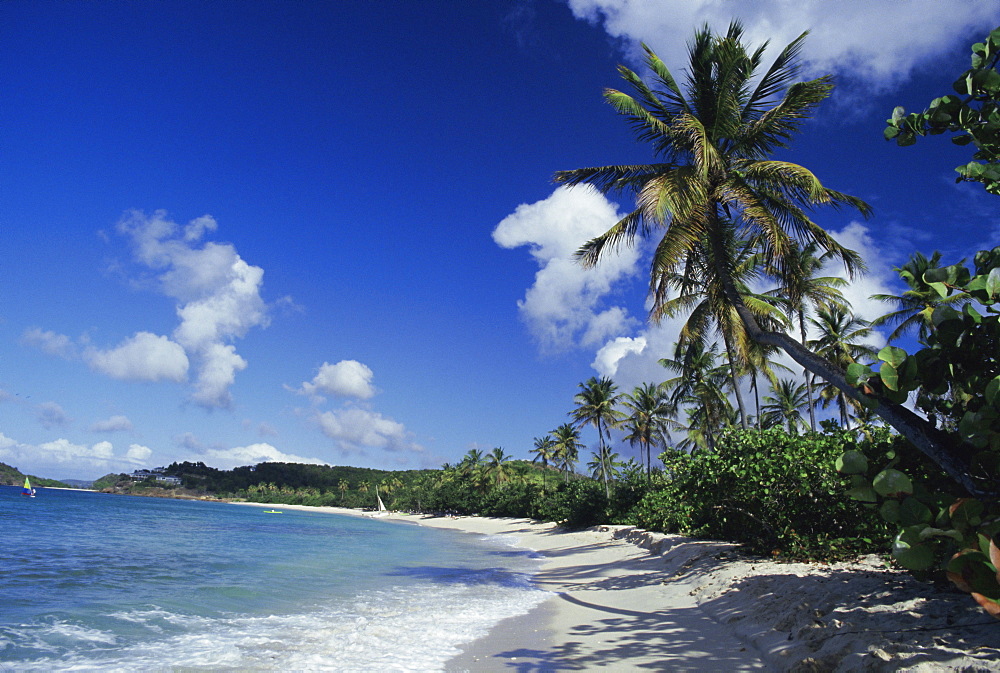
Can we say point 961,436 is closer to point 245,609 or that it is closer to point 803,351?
point 803,351

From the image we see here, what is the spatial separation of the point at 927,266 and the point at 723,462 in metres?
7.98

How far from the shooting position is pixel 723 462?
1052 centimetres

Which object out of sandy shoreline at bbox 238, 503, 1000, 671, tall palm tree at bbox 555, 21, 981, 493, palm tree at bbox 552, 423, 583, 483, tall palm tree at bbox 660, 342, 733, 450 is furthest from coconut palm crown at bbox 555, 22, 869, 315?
palm tree at bbox 552, 423, 583, 483

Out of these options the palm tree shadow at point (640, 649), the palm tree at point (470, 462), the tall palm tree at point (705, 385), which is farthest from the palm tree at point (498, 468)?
the palm tree shadow at point (640, 649)

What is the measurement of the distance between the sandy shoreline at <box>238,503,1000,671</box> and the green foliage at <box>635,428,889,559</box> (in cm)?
75

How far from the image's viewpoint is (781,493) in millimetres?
9523

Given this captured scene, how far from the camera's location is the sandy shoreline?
412 cm

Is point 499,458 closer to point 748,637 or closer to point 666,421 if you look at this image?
point 666,421

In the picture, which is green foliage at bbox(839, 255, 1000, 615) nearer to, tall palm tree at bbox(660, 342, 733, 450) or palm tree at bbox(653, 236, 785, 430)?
palm tree at bbox(653, 236, 785, 430)

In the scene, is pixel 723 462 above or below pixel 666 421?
below

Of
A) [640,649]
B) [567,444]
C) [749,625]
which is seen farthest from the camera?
[567,444]

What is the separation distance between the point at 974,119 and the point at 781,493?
8.03 metres

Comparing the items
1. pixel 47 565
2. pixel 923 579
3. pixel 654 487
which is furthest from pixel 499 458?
pixel 923 579

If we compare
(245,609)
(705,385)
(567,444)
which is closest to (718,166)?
(245,609)
